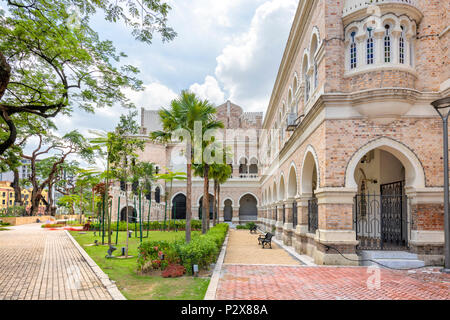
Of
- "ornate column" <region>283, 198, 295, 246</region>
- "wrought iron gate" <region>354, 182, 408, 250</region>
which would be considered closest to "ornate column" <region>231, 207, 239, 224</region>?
"ornate column" <region>283, 198, 295, 246</region>

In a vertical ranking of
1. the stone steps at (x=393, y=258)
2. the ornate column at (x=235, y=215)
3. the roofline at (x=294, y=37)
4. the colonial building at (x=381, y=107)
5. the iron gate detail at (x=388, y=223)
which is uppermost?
the roofline at (x=294, y=37)

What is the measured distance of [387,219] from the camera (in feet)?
39.8

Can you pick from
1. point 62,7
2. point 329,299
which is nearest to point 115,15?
point 62,7

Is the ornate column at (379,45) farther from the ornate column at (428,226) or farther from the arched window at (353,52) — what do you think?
the ornate column at (428,226)

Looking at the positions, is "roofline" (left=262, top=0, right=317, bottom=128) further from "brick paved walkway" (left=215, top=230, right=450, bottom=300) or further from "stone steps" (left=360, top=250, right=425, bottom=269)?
"brick paved walkway" (left=215, top=230, right=450, bottom=300)

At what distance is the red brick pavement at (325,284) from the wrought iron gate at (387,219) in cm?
187

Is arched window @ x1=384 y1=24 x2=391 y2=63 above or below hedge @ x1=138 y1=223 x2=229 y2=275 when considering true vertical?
above

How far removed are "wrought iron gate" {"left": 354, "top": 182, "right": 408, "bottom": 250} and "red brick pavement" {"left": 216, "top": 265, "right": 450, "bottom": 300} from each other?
6.13 feet

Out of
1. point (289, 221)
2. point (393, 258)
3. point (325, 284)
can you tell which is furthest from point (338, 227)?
point (289, 221)

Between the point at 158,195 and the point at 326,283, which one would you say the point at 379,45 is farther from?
the point at 158,195

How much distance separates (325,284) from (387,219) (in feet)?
18.2

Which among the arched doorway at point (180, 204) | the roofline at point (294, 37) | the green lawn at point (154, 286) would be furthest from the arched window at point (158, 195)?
the green lawn at point (154, 286)

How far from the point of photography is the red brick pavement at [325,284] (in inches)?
275

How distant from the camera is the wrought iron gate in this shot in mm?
11234
